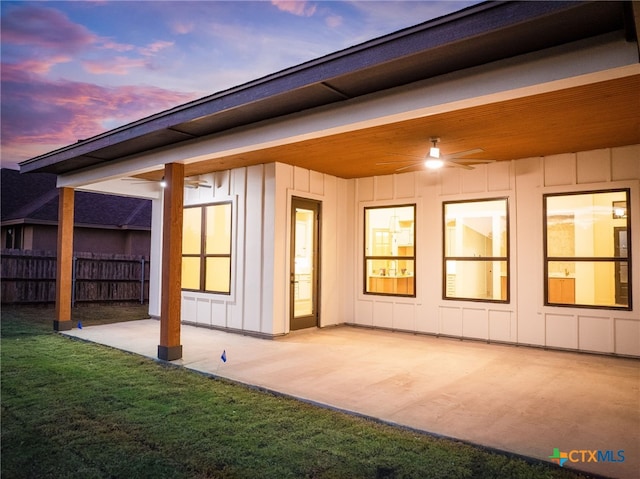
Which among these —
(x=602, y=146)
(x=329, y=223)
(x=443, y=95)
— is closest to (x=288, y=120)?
(x=443, y=95)

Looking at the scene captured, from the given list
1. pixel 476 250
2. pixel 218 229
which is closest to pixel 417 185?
pixel 476 250

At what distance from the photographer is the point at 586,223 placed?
6.24 metres

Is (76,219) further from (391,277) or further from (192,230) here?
(391,277)

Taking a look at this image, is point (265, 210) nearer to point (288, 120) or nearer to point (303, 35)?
point (288, 120)

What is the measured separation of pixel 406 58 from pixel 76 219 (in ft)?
46.8

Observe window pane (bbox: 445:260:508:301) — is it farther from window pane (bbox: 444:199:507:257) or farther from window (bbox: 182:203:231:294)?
window (bbox: 182:203:231:294)

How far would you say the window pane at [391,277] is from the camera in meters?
7.73

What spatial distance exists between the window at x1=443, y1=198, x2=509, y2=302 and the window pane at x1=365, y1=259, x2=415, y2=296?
0.69 m

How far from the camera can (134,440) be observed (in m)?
2.99

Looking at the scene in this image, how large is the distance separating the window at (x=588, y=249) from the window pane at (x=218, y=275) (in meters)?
5.11

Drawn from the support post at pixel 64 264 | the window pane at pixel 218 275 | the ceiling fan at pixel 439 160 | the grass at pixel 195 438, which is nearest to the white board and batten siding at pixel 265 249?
the window pane at pixel 218 275

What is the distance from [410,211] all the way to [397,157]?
1.51 m

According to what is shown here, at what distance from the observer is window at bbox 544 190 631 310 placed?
19.3 feet

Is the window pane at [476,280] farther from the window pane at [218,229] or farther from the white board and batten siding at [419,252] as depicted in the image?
the window pane at [218,229]
